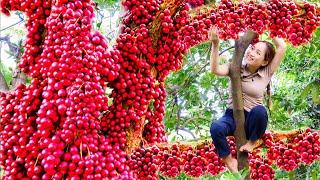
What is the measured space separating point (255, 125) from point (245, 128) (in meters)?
0.06

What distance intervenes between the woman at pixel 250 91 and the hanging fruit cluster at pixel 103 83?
14 centimetres

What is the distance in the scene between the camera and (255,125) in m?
2.47

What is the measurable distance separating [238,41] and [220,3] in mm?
192

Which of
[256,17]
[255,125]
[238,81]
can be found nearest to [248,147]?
[255,125]

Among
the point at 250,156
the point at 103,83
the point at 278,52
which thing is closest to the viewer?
the point at 103,83

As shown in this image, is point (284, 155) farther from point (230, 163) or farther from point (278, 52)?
point (278, 52)

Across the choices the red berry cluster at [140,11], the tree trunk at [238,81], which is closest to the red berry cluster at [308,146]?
the tree trunk at [238,81]

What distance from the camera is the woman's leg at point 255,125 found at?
8.02 ft

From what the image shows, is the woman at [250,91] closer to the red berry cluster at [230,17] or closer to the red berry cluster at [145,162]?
the red berry cluster at [230,17]

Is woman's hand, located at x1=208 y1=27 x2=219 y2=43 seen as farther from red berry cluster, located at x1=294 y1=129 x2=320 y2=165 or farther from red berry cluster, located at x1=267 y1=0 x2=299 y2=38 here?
red berry cluster, located at x1=294 y1=129 x2=320 y2=165

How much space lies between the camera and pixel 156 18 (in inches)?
81.8

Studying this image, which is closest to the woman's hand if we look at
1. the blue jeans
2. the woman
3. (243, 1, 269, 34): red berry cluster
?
the woman

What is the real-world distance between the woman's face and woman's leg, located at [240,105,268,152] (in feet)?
1.17

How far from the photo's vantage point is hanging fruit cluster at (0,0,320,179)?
1.74 metres
